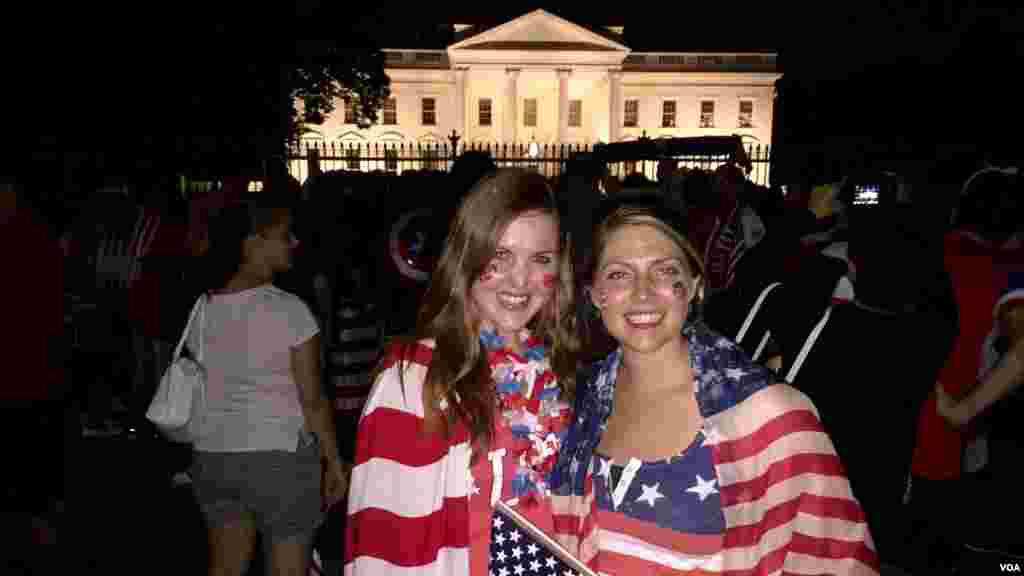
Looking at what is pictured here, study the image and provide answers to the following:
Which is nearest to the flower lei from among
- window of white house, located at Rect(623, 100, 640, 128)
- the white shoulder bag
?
the white shoulder bag

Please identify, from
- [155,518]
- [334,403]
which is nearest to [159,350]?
[155,518]

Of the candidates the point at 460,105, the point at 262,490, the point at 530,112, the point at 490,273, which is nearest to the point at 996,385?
the point at 490,273

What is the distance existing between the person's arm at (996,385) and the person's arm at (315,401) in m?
2.73

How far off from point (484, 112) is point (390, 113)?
797 cm

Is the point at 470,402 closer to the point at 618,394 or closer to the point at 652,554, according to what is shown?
the point at 618,394

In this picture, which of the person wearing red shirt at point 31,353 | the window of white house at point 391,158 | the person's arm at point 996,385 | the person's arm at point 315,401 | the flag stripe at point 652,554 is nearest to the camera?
the flag stripe at point 652,554

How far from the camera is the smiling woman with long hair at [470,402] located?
2.09m

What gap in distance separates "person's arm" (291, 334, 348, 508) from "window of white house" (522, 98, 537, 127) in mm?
63775

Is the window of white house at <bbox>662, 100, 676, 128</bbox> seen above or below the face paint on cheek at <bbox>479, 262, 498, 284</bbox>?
above

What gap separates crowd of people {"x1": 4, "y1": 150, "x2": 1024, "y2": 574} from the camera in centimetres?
194

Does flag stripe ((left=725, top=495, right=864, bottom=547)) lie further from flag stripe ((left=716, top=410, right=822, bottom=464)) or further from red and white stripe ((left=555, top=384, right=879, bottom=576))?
flag stripe ((left=716, top=410, right=822, bottom=464))

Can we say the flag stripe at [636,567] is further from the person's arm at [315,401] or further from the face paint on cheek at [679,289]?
the person's arm at [315,401]

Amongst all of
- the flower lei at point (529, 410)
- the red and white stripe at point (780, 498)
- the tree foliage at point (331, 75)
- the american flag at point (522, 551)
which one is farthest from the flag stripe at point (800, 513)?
the tree foliage at point (331, 75)

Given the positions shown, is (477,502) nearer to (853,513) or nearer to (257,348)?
(853,513)
